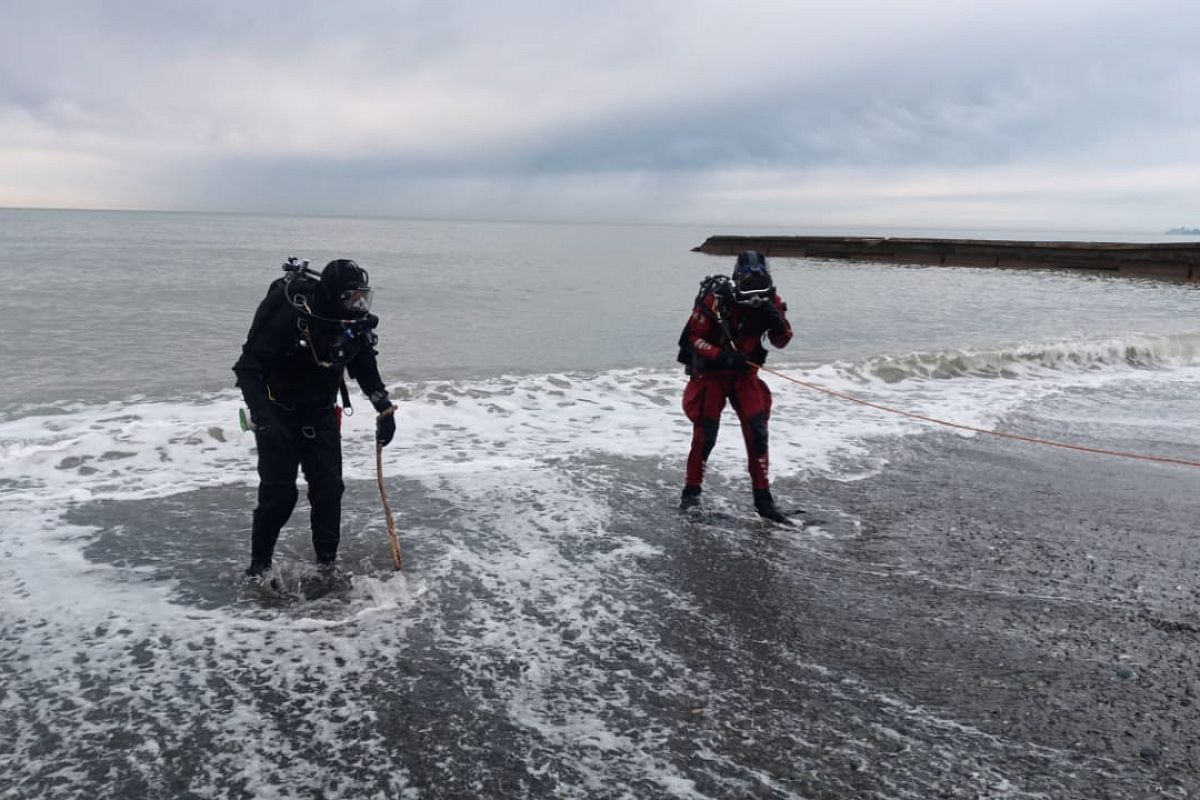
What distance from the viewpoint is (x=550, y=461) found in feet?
25.8

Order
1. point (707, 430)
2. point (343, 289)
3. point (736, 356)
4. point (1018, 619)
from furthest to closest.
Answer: point (707, 430)
point (736, 356)
point (1018, 619)
point (343, 289)

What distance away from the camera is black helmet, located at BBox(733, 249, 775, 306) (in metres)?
5.83

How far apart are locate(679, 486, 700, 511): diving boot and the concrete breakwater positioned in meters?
39.6

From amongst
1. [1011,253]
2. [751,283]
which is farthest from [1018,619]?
[1011,253]

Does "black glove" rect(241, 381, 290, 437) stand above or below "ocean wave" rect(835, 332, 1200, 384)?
above

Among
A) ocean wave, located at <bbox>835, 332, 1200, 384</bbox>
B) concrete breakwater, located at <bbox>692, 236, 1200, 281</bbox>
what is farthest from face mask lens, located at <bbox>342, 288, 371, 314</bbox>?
concrete breakwater, located at <bbox>692, 236, 1200, 281</bbox>

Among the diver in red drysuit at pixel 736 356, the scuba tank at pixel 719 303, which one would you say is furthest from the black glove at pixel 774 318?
the scuba tank at pixel 719 303

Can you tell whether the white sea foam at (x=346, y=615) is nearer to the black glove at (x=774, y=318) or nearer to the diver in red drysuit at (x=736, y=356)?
the diver in red drysuit at (x=736, y=356)

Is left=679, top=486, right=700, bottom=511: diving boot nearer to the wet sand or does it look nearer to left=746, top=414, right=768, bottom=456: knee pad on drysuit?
left=746, top=414, right=768, bottom=456: knee pad on drysuit

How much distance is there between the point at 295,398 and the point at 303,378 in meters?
0.12

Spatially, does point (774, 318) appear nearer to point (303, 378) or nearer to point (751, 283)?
point (751, 283)

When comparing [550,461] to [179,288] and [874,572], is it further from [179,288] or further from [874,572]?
[179,288]

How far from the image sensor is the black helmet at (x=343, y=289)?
171 inches

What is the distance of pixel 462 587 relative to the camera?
16.0 ft
